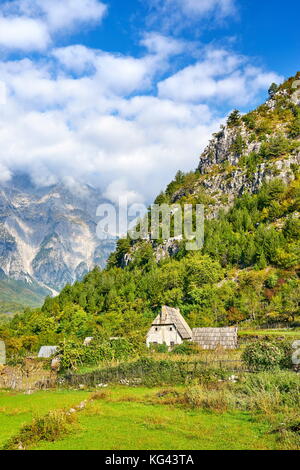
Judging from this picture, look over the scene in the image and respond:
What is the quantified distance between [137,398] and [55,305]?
246 ft

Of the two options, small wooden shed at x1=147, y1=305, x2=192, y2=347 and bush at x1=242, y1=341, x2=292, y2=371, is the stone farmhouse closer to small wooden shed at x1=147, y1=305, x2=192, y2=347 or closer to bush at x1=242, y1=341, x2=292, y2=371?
small wooden shed at x1=147, y1=305, x2=192, y2=347

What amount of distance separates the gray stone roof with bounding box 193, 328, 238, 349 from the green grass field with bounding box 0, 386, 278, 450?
2629 cm

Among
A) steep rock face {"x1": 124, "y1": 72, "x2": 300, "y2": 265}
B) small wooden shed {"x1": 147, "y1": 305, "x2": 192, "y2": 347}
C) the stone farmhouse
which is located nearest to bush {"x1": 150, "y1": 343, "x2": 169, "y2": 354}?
the stone farmhouse

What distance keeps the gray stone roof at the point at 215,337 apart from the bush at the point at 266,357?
1897cm

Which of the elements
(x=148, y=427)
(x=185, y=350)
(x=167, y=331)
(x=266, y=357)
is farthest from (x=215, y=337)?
(x=148, y=427)

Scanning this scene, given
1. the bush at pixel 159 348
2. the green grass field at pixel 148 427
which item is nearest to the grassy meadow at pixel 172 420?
the green grass field at pixel 148 427

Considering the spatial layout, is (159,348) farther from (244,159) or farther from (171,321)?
(244,159)

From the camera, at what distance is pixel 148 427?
14.0 metres

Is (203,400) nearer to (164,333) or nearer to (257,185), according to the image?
(164,333)

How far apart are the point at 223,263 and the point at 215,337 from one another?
39.9 metres

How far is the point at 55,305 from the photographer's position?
91812 millimetres

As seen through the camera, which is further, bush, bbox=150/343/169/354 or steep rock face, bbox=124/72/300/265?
steep rock face, bbox=124/72/300/265

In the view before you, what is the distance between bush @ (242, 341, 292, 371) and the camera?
24422 millimetres
